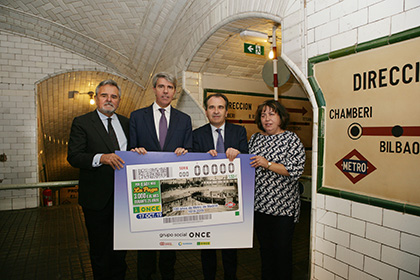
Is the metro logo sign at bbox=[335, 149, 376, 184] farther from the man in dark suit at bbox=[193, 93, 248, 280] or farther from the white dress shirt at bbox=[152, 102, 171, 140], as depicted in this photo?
the white dress shirt at bbox=[152, 102, 171, 140]

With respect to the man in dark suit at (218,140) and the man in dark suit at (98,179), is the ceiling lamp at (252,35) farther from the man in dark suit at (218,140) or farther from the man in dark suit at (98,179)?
the man in dark suit at (98,179)

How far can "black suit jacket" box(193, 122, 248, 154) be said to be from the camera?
2.47 meters

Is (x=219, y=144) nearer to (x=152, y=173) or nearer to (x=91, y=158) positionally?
(x=152, y=173)

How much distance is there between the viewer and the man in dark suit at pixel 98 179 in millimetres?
2273

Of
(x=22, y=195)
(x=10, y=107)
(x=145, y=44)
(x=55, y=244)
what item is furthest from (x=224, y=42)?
(x=22, y=195)

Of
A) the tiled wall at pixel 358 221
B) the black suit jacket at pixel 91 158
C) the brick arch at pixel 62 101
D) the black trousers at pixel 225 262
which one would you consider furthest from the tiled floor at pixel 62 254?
the brick arch at pixel 62 101

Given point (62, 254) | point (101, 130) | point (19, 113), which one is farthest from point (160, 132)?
point (19, 113)

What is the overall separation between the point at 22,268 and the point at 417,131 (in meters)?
3.92

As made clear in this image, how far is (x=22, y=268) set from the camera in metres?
3.06

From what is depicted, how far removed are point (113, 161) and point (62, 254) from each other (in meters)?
2.11

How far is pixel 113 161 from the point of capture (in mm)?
2139

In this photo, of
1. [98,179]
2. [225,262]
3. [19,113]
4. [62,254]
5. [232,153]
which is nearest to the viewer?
[232,153]

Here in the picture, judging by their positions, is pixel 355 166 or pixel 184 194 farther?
pixel 184 194

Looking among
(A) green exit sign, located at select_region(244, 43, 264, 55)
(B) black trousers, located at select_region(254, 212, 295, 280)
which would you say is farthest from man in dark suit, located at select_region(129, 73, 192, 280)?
(A) green exit sign, located at select_region(244, 43, 264, 55)
